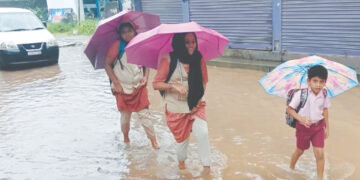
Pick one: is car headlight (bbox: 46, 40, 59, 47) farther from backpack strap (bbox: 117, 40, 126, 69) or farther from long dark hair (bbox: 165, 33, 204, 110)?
long dark hair (bbox: 165, 33, 204, 110)

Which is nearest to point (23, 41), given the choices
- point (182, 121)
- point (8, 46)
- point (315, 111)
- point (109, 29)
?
point (8, 46)

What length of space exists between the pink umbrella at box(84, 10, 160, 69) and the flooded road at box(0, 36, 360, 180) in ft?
4.11

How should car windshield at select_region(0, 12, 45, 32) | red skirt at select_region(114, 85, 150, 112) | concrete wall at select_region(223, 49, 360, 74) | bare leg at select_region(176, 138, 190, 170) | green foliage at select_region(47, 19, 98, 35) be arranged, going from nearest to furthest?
bare leg at select_region(176, 138, 190, 170)
red skirt at select_region(114, 85, 150, 112)
concrete wall at select_region(223, 49, 360, 74)
car windshield at select_region(0, 12, 45, 32)
green foliage at select_region(47, 19, 98, 35)

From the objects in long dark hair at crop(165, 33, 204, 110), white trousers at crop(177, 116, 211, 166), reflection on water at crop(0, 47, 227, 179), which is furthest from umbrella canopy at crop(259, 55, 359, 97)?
reflection on water at crop(0, 47, 227, 179)

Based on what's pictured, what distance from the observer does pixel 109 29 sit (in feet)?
14.9

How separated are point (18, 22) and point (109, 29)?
9.12 meters

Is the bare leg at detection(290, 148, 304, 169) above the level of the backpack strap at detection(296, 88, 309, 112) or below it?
below

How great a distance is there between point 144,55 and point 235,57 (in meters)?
6.84

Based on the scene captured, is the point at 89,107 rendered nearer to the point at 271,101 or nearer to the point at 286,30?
the point at 271,101

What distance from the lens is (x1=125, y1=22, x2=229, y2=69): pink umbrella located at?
355 cm

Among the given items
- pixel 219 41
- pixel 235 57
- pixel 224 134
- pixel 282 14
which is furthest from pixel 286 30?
pixel 219 41

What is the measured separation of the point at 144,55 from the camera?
154 inches

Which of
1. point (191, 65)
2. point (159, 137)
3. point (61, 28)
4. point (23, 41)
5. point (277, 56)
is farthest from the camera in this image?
point (61, 28)

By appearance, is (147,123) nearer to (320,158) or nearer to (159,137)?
(159,137)
